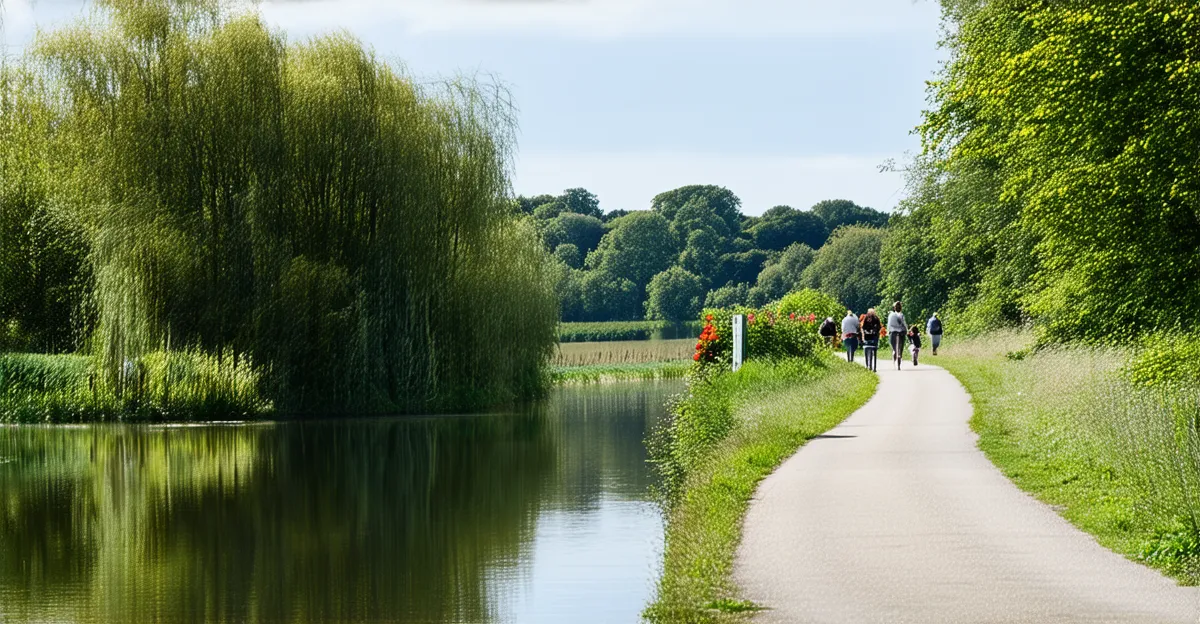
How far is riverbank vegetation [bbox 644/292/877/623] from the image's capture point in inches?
428

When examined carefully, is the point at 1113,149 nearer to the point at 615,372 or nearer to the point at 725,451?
the point at 725,451

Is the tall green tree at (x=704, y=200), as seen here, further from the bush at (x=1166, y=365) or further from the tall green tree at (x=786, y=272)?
the bush at (x=1166, y=365)

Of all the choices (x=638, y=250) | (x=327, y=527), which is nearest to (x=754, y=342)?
(x=327, y=527)

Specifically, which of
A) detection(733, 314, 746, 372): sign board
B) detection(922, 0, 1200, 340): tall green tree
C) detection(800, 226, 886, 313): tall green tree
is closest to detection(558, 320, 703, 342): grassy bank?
detection(800, 226, 886, 313): tall green tree

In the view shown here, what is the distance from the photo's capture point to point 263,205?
1400 inches

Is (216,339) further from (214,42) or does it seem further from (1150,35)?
(1150,35)

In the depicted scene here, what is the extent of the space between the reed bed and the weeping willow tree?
2433 cm

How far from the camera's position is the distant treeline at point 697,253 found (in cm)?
11256

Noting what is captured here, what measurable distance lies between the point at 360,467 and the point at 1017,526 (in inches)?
565

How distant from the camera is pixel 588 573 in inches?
562

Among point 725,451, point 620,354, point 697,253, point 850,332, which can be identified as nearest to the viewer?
point 725,451

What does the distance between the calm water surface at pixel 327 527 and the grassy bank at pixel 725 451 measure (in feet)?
2.14

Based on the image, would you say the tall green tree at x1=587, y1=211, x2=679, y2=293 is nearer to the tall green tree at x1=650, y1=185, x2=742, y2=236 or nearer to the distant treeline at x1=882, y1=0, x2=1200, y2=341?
the tall green tree at x1=650, y1=185, x2=742, y2=236

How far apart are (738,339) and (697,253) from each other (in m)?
108
